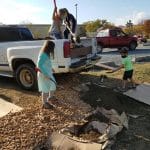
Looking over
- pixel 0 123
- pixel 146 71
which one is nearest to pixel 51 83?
pixel 0 123

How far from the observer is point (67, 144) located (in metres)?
6.45

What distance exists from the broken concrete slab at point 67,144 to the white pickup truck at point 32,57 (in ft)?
9.80

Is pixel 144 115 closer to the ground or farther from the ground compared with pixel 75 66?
closer to the ground

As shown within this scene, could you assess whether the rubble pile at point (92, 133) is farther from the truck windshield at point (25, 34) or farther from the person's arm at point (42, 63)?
the truck windshield at point (25, 34)

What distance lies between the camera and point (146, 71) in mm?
13711

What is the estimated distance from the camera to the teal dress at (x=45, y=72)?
306 inches

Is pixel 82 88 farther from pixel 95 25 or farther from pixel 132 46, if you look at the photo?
pixel 95 25

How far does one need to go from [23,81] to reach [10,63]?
70 cm

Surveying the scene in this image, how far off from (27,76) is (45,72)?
225cm

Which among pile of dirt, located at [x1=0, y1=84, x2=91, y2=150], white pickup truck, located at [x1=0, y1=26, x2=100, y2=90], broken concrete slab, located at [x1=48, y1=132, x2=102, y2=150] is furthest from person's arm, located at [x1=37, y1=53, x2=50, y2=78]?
broken concrete slab, located at [x1=48, y1=132, x2=102, y2=150]

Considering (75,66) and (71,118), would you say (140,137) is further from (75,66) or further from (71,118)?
(75,66)

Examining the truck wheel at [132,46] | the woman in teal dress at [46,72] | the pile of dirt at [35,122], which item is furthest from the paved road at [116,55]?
the woman in teal dress at [46,72]

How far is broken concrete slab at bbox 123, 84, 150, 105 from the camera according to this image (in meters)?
10.2

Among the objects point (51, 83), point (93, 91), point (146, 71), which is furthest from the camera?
point (146, 71)
